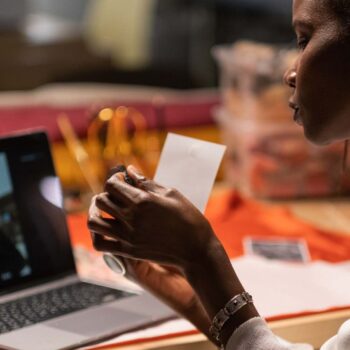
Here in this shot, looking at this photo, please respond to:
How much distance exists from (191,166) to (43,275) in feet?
1.08

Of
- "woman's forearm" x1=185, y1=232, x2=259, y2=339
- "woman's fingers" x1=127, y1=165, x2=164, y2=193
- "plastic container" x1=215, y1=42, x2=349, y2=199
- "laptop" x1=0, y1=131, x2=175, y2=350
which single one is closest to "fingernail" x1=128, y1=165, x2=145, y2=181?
"woman's fingers" x1=127, y1=165, x2=164, y2=193

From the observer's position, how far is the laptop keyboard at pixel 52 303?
3.65 feet

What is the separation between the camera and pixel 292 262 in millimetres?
1437

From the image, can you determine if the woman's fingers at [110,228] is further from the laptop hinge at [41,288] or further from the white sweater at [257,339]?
the laptop hinge at [41,288]

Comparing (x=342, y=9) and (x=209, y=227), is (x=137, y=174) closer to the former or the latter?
(x=209, y=227)

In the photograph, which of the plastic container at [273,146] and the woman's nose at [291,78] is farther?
the plastic container at [273,146]

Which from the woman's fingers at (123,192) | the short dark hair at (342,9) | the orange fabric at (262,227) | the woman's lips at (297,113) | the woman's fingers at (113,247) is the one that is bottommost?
the orange fabric at (262,227)

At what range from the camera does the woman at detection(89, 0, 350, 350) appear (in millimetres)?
913

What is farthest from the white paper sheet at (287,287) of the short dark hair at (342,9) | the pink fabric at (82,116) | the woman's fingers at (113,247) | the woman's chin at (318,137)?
the pink fabric at (82,116)

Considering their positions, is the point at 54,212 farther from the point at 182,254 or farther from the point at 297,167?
the point at 297,167

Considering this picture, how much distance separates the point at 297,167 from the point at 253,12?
1424 millimetres

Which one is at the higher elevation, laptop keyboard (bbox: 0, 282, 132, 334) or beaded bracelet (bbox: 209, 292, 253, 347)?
beaded bracelet (bbox: 209, 292, 253, 347)

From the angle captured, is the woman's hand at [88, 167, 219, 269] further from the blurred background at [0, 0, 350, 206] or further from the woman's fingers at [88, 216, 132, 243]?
the blurred background at [0, 0, 350, 206]

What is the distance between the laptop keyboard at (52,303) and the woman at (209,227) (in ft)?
0.73
